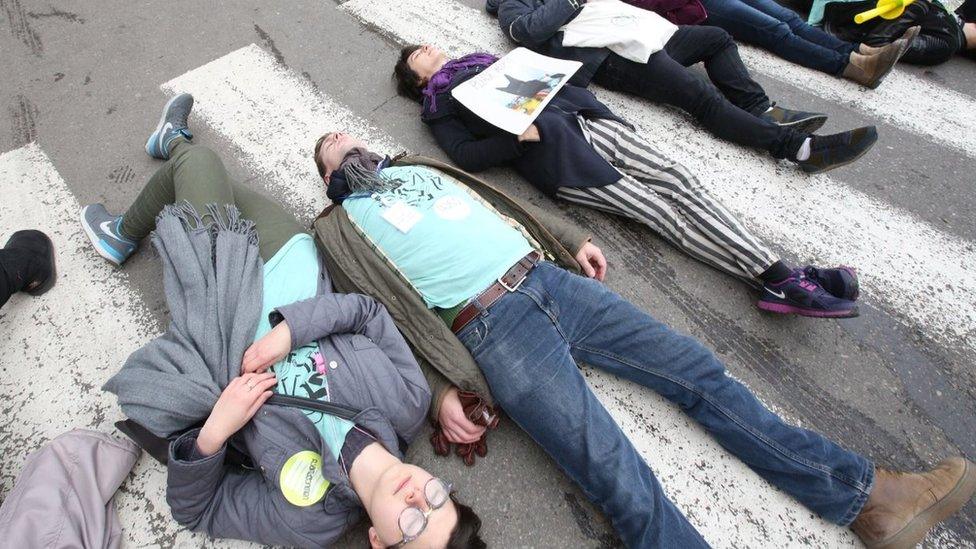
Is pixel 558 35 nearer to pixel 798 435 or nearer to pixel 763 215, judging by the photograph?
pixel 763 215

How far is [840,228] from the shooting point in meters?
2.55

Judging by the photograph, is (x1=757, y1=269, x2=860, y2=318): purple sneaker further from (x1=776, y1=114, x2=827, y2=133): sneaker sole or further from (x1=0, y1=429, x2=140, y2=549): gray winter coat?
(x1=0, y1=429, x2=140, y2=549): gray winter coat

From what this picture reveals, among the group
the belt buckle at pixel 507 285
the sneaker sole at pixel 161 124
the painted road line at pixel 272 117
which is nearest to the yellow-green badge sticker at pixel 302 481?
the belt buckle at pixel 507 285

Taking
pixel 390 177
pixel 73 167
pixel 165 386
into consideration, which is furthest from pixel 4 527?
pixel 73 167

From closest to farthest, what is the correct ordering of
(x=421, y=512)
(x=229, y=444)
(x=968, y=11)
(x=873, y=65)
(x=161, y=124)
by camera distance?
(x=421, y=512) < (x=229, y=444) < (x=161, y=124) < (x=873, y=65) < (x=968, y=11)

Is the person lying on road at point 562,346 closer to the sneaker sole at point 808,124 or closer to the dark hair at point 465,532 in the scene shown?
the dark hair at point 465,532

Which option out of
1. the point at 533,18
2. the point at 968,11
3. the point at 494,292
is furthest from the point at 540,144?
the point at 968,11

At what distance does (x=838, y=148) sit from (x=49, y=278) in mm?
4110

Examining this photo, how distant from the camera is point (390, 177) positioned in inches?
88.9

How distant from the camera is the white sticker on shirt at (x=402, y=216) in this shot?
2051mm

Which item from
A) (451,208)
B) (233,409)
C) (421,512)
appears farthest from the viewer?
(451,208)

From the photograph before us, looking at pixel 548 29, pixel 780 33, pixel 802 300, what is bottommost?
pixel 802 300

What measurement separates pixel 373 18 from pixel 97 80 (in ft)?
6.29

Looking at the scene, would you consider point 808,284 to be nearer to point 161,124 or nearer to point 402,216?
point 402,216
